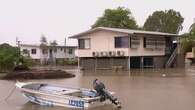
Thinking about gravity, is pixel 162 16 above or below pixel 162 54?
above

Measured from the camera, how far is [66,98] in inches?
681

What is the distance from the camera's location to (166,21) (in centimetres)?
7819

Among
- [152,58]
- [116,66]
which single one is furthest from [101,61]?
[152,58]

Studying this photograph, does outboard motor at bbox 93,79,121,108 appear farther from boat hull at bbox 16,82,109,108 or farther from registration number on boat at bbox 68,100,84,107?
registration number on boat at bbox 68,100,84,107

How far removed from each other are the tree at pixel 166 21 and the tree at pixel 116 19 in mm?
11487

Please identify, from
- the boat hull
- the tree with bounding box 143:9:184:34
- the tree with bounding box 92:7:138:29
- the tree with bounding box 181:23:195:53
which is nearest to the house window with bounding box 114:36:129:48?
the tree with bounding box 181:23:195:53

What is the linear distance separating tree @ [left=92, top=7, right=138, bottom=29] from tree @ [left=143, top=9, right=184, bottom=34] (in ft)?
37.7

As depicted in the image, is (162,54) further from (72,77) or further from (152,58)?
(72,77)

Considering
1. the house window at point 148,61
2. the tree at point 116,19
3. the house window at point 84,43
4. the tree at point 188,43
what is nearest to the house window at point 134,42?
the house window at point 148,61

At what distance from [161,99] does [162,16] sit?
61.0 metres

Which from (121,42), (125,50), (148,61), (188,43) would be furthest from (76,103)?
(188,43)

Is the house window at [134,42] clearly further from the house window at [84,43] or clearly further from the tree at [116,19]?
the tree at [116,19]

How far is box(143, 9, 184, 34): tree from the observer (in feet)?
256

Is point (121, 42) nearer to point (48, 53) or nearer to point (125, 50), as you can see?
point (125, 50)
